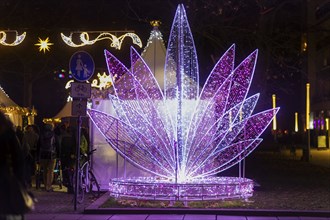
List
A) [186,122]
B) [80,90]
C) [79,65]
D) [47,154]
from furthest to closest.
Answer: [47,154] → [186,122] → [79,65] → [80,90]

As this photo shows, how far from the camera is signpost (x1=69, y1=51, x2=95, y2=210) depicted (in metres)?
11.9

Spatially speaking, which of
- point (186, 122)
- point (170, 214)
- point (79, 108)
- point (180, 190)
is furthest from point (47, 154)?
point (170, 214)

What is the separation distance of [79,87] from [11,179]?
7.01 m

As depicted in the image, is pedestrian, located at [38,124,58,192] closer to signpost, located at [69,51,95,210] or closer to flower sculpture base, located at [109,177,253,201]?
signpost, located at [69,51,95,210]

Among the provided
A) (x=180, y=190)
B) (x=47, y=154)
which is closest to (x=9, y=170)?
(x=180, y=190)

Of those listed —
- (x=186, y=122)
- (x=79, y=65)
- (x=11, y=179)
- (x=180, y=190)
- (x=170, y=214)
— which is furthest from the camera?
(x=186, y=122)

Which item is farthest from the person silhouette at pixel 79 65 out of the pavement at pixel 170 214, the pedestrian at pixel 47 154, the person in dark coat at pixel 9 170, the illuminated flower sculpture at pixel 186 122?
the person in dark coat at pixel 9 170

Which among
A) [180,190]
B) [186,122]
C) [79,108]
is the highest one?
[79,108]

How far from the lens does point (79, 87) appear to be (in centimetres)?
1202

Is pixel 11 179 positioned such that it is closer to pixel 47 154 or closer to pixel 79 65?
pixel 79 65

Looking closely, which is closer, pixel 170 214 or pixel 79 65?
pixel 170 214

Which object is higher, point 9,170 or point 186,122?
point 186,122

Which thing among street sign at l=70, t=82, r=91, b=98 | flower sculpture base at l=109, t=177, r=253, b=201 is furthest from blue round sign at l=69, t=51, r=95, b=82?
flower sculpture base at l=109, t=177, r=253, b=201

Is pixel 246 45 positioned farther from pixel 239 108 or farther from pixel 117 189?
pixel 117 189
